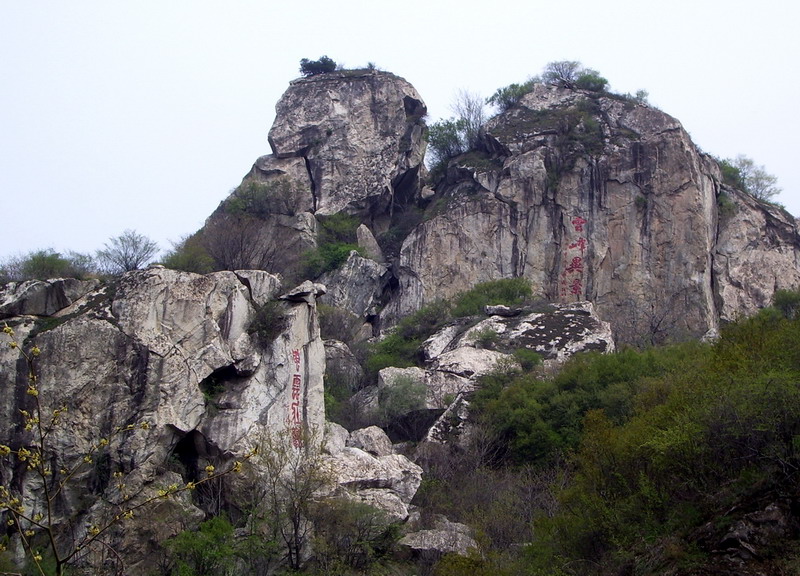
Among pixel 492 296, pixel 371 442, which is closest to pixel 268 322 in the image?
pixel 371 442

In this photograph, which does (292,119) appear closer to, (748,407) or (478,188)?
(478,188)

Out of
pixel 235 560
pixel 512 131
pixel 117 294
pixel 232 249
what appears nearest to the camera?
pixel 235 560

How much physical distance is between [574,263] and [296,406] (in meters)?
16.9

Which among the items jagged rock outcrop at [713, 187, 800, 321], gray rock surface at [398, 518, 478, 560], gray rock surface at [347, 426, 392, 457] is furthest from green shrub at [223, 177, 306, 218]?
gray rock surface at [398, 518, 478, 560]

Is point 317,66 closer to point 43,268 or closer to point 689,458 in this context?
point 43,268

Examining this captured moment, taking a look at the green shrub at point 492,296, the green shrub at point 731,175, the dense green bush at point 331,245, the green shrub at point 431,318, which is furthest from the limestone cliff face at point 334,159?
the green shrub at point 731,175

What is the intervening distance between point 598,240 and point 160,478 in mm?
20532

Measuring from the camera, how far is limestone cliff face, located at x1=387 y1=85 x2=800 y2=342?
32.3 meters

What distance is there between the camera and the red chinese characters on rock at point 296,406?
59.5 feet

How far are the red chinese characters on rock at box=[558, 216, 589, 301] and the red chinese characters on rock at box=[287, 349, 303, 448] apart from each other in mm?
15919

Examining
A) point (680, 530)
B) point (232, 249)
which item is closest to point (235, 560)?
point (680, 530)

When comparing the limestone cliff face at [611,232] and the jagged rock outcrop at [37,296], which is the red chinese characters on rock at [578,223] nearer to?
the limestone cliff face at [611,232]

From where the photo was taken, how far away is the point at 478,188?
34781 millimetres

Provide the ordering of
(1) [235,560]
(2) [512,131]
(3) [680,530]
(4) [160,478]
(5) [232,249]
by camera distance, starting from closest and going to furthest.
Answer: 1. (3) [680,530]
2. (1) [235,560]
3. (4) [160,478]
4. (5) [232,249]
5. (2) [512,131]
